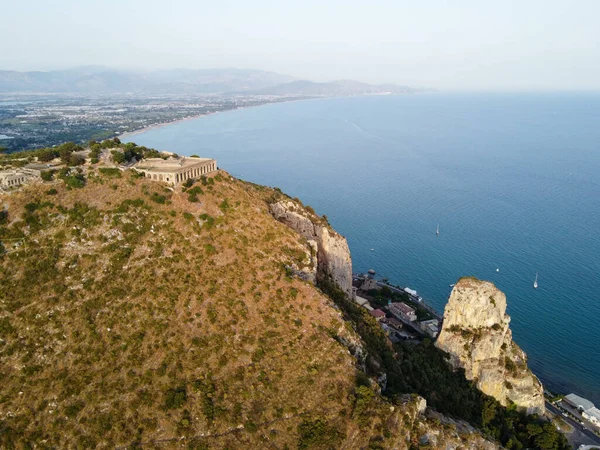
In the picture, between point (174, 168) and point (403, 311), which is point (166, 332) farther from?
point (403, 311)

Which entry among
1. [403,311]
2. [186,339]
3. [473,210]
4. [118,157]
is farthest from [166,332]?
[473,210]

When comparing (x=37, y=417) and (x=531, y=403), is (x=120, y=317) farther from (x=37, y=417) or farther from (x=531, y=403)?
(x=531, y=403)

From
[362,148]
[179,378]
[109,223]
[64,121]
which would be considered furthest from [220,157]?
[179,378]

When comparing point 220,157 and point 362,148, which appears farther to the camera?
point 362,148

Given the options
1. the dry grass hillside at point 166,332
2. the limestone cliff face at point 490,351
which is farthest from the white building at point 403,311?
the dry grass hillside at point 166,332

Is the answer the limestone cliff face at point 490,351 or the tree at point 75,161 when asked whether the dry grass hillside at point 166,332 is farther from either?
the limestone cliff face at point 490,351

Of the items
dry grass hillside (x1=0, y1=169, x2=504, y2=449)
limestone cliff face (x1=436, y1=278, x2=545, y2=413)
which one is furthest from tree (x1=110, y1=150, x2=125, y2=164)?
limestone cliff face (x1=436, y1=278, x2=545, y2=413)

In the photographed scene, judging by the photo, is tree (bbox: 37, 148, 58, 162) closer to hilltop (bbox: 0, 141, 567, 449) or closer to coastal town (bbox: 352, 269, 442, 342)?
hilltop (bbox: 0, 141, 567, 449)
